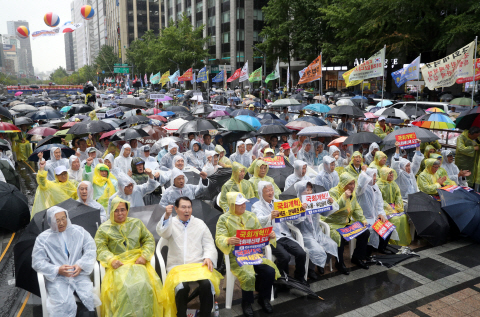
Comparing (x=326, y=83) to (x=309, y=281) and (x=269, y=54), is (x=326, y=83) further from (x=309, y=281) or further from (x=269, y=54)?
(x=309, y=281)

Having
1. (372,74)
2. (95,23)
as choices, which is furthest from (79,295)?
(95,23)

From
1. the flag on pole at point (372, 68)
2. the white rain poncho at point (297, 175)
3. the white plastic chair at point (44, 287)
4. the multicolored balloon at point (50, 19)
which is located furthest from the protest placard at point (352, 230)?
the multicolored balloon at point (50, 19)

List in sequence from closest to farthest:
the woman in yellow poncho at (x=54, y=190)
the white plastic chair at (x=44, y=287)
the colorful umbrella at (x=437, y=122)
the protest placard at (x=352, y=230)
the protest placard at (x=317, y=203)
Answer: the white plastic chair at (x=44, y=287) → the protest placard at (x=317, y=203) → the protest placard at (x=352, y=230) → the woman in yellow poncho at (x=54, y=190) → the colorful umbrella at (x=437, y=122)

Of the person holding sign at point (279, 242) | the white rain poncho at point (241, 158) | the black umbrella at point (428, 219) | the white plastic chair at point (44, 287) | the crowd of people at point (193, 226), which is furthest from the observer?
the white rain poncho at point (241, 158)

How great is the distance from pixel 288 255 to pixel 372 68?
366 inches

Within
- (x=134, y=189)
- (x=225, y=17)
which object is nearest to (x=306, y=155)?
(x=134, y=189)

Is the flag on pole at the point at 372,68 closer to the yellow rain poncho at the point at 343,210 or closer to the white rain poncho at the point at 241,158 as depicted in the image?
the white rain poncho at the point at 241,158

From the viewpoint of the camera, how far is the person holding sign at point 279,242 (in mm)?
5652

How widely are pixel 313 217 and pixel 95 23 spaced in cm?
17751

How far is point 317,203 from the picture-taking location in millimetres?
5945

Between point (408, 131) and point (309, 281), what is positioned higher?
point (408, 131)

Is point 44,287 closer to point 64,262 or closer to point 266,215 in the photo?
point 64,262

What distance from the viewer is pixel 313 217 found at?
6199 mm

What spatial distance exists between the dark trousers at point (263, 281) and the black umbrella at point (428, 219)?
3.33 meters
